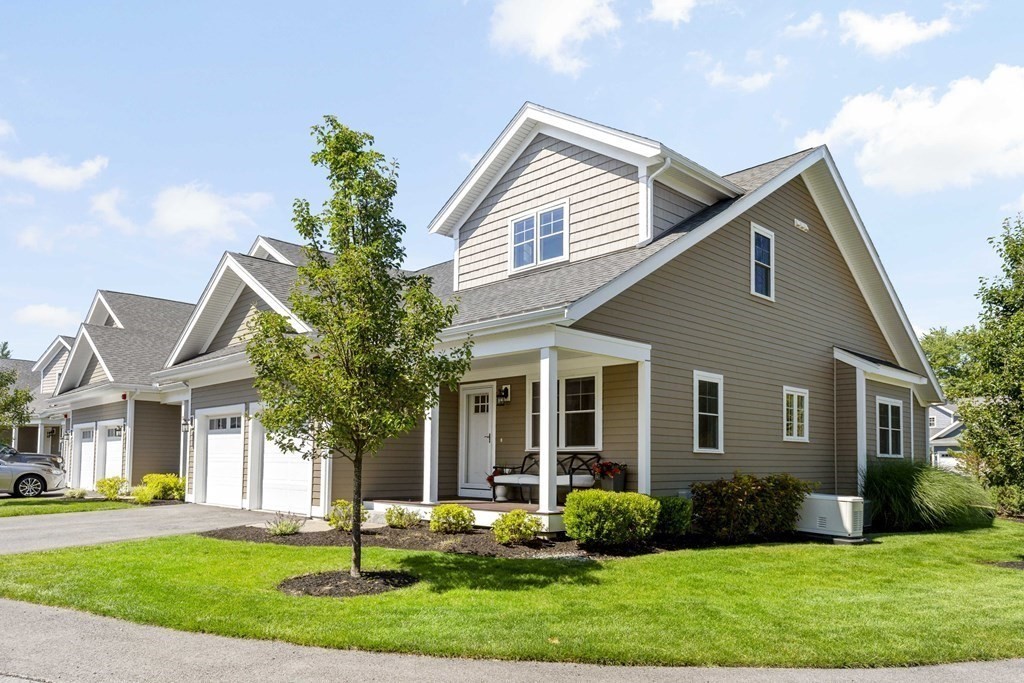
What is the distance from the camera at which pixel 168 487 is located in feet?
68.4

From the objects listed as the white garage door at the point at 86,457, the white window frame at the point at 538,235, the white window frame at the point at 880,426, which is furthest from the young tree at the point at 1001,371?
the white garage door at the point at 86,457

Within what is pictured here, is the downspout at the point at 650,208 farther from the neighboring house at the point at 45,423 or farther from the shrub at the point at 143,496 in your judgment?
the neighboring house at the point at 45,423

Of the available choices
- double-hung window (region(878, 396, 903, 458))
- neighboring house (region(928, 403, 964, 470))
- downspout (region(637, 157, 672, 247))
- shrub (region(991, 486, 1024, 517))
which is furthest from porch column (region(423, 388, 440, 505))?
neighboring house (region(928, 403, 964, 470))

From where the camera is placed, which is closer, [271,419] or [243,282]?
[271,419]

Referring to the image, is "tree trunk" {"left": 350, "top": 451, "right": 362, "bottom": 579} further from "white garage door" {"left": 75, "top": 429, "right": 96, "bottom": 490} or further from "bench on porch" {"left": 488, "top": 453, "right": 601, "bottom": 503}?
"white garage door" {"left": 75, "top": 429, "right": 96, "bottom": 490}

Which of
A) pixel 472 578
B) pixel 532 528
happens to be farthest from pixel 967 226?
pixel 472 578

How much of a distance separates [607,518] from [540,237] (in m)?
7.03

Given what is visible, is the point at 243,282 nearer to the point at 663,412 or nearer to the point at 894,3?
the point at 663,412

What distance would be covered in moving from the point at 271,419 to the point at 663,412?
6927 millimetres

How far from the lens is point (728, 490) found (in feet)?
42.8

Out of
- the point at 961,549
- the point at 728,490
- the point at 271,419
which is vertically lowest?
the point at 961,549

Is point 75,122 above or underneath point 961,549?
above

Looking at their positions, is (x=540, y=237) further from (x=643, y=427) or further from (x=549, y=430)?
(x=549, y=430)

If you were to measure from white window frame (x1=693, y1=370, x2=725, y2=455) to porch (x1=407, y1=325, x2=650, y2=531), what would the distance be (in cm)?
149
